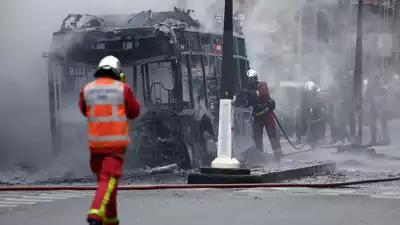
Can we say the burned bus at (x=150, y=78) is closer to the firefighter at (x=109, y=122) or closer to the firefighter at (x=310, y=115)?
the firefighter at (x=109, y=122)

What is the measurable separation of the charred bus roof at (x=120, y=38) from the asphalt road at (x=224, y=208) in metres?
4.08

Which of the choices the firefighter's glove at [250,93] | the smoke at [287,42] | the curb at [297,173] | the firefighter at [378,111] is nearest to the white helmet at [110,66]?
the curb at [297,173]

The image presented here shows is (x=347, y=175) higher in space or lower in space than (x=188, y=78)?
lower

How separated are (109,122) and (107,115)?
0.18 feet

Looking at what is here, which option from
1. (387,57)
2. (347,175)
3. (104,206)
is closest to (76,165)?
Result: (347,175)

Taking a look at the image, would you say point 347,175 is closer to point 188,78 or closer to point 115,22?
point 188,78

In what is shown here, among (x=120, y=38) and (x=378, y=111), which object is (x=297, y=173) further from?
(x=378, y=111)

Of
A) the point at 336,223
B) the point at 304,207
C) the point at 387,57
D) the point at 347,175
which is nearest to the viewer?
the point at 336,223

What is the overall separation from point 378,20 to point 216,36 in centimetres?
1836

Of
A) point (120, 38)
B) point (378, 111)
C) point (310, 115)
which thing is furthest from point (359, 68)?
point (120, 38)

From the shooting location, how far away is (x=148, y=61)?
1538cm

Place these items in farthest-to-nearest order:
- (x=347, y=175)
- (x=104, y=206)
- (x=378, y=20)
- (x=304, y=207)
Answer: (x=378, y=20)
(x=347, y=175)
(x=304, y=207)
(x=104, y=206)

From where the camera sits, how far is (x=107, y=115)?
7371 mm

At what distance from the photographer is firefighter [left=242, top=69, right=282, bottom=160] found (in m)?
17.9
